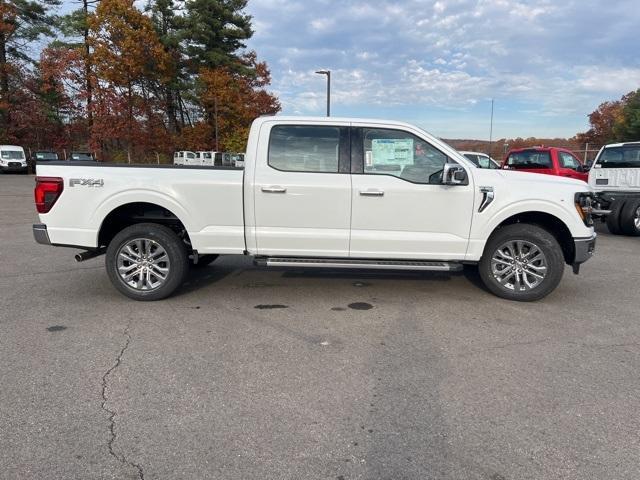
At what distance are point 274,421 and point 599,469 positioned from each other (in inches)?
72.8

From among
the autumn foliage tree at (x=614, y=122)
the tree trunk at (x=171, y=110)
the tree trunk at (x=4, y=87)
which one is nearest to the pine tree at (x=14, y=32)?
the tree trunk at (x=4, y=87)

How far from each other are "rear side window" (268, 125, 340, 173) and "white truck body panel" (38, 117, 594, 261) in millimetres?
81

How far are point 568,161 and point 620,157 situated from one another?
101 inches

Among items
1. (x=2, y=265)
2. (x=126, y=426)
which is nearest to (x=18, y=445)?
(x=126, y=426)

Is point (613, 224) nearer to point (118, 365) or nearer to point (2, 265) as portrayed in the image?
point (118, 365)

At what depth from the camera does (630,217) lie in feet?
35.0

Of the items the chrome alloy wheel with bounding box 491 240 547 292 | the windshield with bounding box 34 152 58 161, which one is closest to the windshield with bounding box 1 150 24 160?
the windshield with bounding box 34 152 58 161

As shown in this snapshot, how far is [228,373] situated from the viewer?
3.70 metres

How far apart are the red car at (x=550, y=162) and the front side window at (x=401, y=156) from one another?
9218mm

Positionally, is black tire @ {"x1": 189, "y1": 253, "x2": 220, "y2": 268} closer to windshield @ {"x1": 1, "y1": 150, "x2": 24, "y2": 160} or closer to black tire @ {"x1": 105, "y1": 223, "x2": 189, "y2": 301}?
black tire @ {"x1": 105, "y1": 223, "x2": 189, "y2": 301}

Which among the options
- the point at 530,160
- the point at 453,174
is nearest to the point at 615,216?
the point at 530,160

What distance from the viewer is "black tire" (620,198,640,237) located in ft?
35.0

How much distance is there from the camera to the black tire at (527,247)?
5.35 m

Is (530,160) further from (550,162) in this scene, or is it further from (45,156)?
(45,156)
